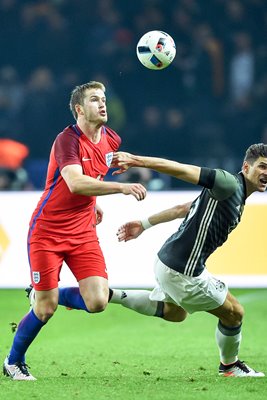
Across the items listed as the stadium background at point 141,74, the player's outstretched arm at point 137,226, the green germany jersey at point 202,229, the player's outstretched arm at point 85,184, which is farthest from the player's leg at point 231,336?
the stadium background at point 141,74

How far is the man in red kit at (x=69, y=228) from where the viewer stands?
6520mm

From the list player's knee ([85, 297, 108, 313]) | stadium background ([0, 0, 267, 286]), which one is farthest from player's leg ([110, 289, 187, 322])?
stadium background ([0, 0, 267, 286])

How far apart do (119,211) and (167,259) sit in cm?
397

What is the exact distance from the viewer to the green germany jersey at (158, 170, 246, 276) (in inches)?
255

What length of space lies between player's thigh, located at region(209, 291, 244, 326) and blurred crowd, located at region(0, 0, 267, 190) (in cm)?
698

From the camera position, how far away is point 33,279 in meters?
6.55

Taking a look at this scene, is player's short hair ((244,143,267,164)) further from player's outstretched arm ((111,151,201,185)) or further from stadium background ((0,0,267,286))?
stadium background ((0,0,267,286))

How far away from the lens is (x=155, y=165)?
5.87 metres

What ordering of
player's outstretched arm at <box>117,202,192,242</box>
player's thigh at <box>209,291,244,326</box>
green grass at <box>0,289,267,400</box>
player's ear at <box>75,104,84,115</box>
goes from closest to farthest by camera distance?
green grass at <box>0,289,267,400</box>
player's thigh at <box>209,291,244,326</box>
player's ear at <box>75,104,84,115</box>
player's outstretched arm at <box>117,202,192,242</box>

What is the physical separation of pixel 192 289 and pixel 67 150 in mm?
1220

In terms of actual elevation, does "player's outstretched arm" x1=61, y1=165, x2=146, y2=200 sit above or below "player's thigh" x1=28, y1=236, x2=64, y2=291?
above

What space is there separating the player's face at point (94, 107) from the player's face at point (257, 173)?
1025 mm

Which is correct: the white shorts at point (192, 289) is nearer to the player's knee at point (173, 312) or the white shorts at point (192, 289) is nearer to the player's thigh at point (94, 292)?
the player's knee at point (173, 312)

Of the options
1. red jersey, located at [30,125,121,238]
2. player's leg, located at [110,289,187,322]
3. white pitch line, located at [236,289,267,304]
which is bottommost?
white pitch line, located at [236,289,267,304]
